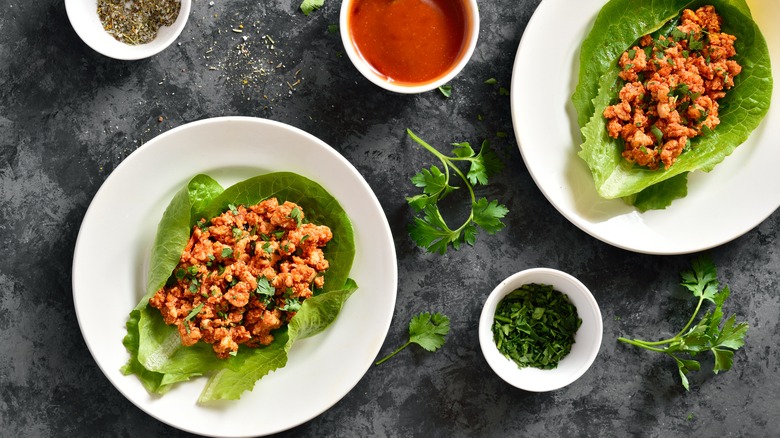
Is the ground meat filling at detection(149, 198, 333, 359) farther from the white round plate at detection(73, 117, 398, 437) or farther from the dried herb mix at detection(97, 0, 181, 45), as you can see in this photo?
the dried herb mix at detection(97, 0, 181, 45)

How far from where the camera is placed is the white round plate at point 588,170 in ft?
8.86

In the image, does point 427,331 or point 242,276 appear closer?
point 242,276

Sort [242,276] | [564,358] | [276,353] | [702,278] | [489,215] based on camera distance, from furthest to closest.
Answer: [702,278] → [564,358] → [489,215] → [276,353] → [242,276]

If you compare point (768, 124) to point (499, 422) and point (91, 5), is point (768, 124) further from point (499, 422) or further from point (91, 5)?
point (91, 5)

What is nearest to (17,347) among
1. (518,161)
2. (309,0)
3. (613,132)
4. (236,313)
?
(236,313)

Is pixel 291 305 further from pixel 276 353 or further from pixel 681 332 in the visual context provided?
pixel 681 332

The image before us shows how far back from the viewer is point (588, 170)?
2779 millimetres

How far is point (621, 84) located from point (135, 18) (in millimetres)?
1997

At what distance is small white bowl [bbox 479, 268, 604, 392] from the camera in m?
2.73

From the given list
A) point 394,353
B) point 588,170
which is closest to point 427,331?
point 394,353

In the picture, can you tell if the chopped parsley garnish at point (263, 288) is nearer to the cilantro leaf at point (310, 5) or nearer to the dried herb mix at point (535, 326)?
the dried herb mix at point (535, 326)

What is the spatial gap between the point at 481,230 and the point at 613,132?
26.6 inches

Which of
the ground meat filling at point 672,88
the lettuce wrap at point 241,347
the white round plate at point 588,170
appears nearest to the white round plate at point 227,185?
the lettuce wrap at point 241,347

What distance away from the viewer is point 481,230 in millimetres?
2936
